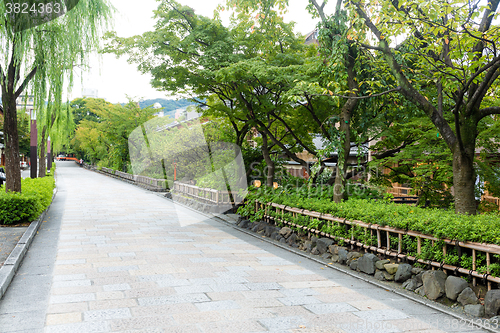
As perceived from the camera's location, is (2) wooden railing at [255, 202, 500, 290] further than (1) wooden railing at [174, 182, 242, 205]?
No

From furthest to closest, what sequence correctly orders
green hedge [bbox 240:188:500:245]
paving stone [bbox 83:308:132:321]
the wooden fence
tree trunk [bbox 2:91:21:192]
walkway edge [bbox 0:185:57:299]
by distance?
the wooden fence < tree trunk [bbox 2:91:21:192] < walkway edge [bbox 0:185:57:299] < green hedge [bbox 240:188:500:245] < paving stone [bbox 83:308:132:321]

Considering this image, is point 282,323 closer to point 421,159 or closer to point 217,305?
point 217,305

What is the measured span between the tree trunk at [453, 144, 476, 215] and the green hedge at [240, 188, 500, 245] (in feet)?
0.94

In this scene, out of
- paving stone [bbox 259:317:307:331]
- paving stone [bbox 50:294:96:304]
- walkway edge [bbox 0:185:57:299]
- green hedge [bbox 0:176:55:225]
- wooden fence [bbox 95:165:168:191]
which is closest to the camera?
paving stone [bbox 259:317:307:331]

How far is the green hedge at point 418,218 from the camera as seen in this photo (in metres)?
5.64

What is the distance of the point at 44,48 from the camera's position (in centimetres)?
1071

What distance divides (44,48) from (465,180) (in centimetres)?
1121

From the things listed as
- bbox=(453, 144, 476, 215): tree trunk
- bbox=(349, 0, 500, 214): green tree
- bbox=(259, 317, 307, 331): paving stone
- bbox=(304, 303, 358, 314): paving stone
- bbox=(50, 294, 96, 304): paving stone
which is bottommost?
bbox=(304, 303, 358, 314): paving stone

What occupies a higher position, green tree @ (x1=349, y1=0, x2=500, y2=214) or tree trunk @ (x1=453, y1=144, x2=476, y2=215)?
green tree @ (x1=349, y1=0, x2=500, y2=214)

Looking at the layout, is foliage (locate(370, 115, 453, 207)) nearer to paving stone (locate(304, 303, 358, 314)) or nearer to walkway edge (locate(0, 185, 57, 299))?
paving stone (locate(304, 303, 358, 314))

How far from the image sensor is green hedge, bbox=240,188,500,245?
564 centimetres

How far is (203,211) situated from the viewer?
56.0 ft

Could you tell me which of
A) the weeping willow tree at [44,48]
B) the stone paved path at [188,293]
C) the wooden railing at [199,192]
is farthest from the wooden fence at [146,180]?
the stone paved path at [188,293]

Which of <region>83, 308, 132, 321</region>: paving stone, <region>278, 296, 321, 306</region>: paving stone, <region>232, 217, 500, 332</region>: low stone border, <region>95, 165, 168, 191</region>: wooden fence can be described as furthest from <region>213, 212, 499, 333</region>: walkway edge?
<region>95, 165, 168, 191</region>: wooden fence
